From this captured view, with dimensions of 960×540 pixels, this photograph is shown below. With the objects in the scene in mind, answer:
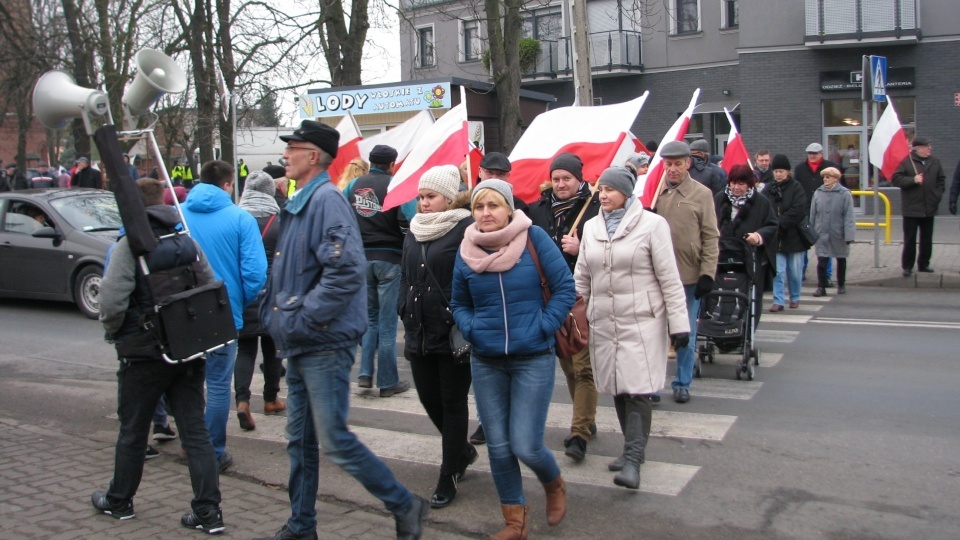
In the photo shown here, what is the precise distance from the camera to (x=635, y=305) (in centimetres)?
537

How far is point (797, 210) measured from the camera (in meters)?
11.0

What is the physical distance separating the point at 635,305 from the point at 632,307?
2cm

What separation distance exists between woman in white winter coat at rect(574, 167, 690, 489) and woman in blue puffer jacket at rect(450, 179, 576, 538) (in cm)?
78

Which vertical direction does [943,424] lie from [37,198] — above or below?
below

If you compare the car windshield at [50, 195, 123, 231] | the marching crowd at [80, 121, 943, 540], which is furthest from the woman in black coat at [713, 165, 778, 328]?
the car windshield at [50, 195, 123, 231]

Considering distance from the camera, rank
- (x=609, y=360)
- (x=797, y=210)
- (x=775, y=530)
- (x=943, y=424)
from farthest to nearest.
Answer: (x=797, y=210), (x=943, y=424), (x=609, y=360), (x=775, y=530)

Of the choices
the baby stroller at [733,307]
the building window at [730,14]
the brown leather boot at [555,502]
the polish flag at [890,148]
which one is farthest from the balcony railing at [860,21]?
the brown leather boot at [555,502]

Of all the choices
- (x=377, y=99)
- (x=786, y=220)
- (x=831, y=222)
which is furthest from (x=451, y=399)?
(x=377, y=99)

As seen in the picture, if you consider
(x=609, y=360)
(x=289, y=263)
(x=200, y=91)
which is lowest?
(x=609, y=360)

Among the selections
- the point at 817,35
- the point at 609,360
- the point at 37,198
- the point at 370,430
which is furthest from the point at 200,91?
the point at 609,360

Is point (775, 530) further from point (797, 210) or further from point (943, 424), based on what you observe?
point (797, 210)

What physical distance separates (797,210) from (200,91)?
15.9m

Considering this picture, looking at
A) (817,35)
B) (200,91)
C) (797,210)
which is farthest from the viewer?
(817,35)

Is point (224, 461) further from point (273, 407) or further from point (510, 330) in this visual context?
point (510, 330)
